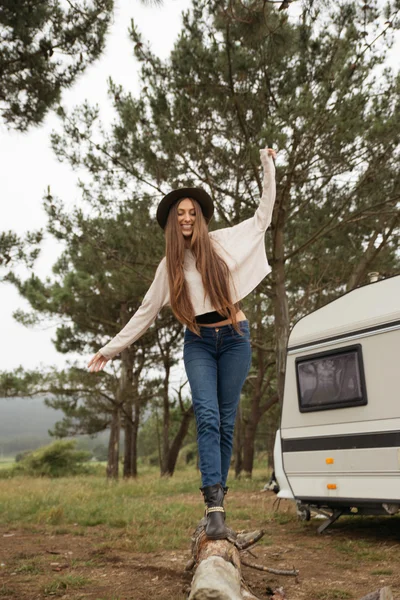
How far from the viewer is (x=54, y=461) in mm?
24656

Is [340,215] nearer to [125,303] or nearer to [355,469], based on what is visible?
[355,469]

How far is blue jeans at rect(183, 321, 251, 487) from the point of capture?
9.49 feet

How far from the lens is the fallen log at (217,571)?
2.42 metres

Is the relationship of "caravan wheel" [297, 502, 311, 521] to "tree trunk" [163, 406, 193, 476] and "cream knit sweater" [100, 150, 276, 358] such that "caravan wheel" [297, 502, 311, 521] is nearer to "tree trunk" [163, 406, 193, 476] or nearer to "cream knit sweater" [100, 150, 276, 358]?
"cream knit sweater" [100, 150, 276, 358]

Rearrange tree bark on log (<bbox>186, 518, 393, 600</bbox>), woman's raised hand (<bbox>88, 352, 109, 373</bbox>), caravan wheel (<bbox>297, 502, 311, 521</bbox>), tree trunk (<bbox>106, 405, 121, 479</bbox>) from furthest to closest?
tree trunk (<bbox>106, 405, 121, 479</bbox>) → caravan wheel (<bbox>297, 502, 311, 521</bbox>) → woman's raised hand (<bbox>88, 352, 109, 373</bbox>) → tree bark on log (<bbox>186, 518, 393, 600</bbox>)

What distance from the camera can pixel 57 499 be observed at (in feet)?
26.6

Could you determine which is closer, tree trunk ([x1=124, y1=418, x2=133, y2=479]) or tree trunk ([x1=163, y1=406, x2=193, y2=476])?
tree trunk ([x1=163, y1=406, x2=193, y2=476])

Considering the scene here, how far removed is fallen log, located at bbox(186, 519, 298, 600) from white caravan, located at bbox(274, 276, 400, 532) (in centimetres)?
266

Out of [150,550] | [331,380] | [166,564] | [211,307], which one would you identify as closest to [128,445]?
[331,380]

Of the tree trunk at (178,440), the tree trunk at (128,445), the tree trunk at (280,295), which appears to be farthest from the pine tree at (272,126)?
the tree trunk at (128,445)

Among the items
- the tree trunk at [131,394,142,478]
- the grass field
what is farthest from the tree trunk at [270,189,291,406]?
the tree trunk at [131,394,142,478]

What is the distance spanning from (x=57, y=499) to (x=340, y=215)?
6924mm

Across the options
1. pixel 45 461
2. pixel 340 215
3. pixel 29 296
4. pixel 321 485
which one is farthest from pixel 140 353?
pixel 321 485

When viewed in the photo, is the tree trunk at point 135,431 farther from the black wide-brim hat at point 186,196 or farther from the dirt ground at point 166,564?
the black wide-brim hat at point 186,196
